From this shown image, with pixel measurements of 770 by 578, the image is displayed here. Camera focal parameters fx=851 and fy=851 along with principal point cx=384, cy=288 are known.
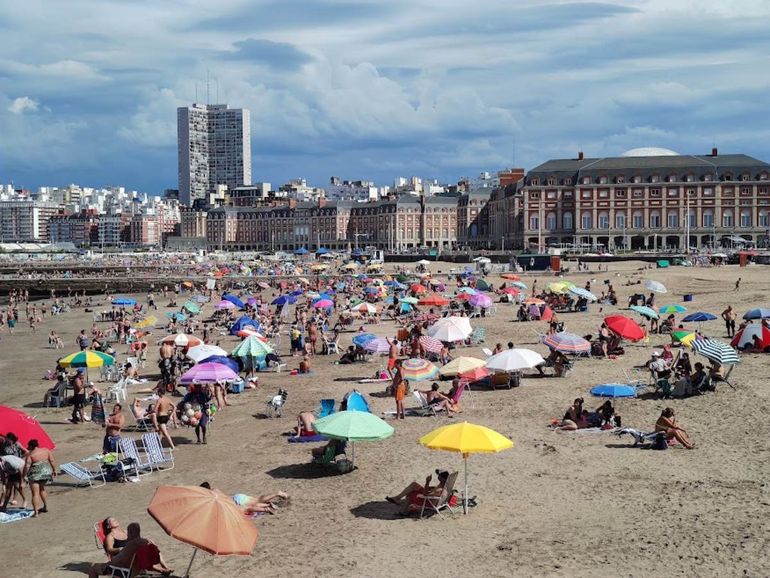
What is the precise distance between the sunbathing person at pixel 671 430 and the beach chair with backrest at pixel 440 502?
12.9 feet

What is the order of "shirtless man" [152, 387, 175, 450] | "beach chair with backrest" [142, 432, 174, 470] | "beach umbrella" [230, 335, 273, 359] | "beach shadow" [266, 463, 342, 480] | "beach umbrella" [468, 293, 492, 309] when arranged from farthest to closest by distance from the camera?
"beach umbrella" [468, 293, 492, 309], "beach umbrella" [230, 335, 273, 359], "shirtless man" [152, 387, 175, 450], "beach chair with backrest" [142, 432, 174, 470], "beach shadow" [266, 463, 342, 480]

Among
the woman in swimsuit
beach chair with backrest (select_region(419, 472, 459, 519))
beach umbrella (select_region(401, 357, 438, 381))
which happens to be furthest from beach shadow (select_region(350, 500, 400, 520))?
beach umbrella (select_region(401, 357, 438, 381))

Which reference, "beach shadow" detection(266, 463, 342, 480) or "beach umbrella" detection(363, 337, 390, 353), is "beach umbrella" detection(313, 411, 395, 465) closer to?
"beach shadow" detection(266, 463, 342, 480)

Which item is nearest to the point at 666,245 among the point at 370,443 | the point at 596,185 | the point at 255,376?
the point at 596,185

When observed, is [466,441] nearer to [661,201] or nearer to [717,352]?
[717,352]

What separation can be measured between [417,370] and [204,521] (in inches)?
384

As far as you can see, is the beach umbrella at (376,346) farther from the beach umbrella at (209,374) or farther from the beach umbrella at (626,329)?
the beach umbrella at (209,374)

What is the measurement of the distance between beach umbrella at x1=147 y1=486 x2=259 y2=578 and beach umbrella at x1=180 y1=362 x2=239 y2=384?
7.39 meters

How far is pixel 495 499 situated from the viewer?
10281 millimetres

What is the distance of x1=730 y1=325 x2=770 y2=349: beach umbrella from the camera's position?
62.8 feet

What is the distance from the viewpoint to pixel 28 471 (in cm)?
1025

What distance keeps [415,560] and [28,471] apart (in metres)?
4.96

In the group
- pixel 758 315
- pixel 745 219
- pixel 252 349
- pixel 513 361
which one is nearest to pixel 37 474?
pixel 252 349

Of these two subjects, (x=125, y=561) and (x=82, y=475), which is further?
(x=82, y=475)
